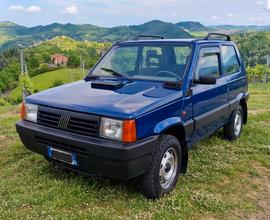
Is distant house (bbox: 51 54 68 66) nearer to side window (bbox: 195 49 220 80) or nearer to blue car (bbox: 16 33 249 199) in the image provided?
side window (bbox: 195 49 220 80)

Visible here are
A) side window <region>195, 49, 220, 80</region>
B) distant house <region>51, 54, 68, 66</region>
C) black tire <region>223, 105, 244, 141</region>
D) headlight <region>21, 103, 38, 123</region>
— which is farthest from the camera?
distant house <region>51, 54, 68, 66</region>

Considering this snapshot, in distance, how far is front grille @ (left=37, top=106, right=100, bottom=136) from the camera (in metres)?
3.82

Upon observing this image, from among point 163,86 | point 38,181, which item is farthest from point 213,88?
point 38,181

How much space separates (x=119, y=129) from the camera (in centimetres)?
367

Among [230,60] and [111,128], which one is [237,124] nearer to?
→ [230,60]

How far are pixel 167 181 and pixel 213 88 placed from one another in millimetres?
1871

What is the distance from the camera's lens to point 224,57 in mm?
6207

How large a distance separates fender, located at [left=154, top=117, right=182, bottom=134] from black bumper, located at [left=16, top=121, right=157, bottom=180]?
0.11 m

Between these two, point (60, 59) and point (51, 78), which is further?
point (60, 59)

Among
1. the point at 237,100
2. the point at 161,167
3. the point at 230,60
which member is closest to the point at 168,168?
the point at 161,167

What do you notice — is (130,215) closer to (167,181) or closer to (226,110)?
(167,181)

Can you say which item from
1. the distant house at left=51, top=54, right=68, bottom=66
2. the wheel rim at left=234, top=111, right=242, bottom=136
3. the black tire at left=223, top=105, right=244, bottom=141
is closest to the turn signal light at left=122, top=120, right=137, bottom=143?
the black tire at left=223, top=105, right=244, bottom=141

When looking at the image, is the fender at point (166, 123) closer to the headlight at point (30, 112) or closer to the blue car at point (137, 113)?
the blue car at point (137, 113)

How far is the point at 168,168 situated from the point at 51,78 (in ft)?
270
